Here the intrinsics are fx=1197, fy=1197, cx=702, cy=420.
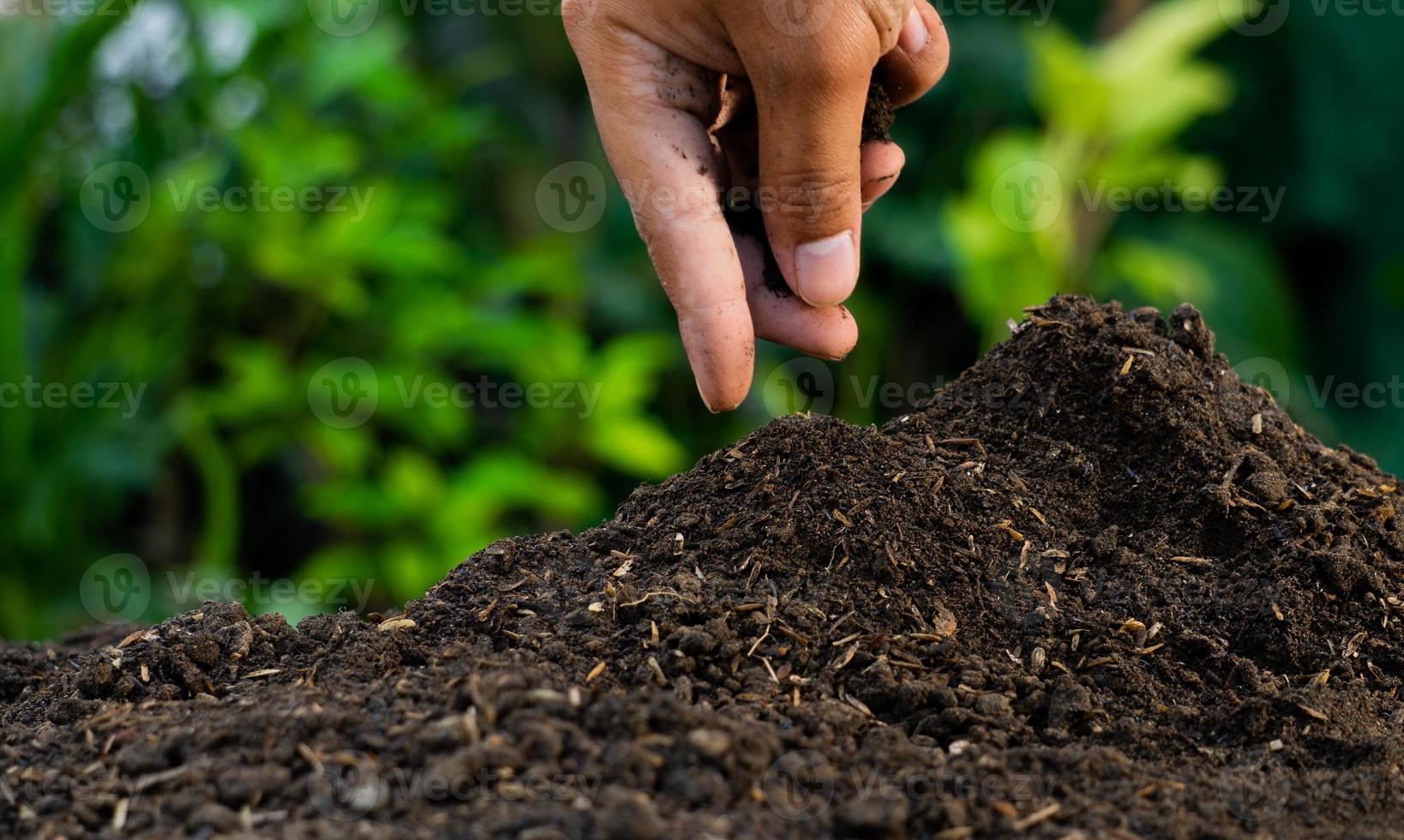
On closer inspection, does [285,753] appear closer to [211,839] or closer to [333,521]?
[211,839]

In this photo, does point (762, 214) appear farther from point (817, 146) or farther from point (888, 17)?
point (888, 17)

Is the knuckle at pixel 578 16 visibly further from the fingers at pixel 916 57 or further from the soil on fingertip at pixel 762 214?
the fingers at pixel 916 57

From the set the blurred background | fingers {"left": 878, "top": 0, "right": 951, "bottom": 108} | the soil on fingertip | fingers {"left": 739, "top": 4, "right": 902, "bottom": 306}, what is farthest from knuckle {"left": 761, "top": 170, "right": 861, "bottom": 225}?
the blurred background

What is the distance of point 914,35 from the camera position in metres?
1.57

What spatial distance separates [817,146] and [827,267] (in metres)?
0.19

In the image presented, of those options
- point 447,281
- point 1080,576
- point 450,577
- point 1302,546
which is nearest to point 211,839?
point 450,577

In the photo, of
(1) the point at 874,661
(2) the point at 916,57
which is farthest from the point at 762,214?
(1) the point at 874,661

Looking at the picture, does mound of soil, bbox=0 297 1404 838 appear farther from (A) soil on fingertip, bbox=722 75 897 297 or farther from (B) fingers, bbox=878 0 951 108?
(B) fingers, bbox=878 0 951 108

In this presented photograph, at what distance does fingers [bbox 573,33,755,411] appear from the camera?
1.47 meters

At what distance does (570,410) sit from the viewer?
11.3 feet

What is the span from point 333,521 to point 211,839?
8.96 feet

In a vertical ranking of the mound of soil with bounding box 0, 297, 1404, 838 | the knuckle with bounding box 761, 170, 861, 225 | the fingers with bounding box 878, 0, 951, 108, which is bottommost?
the mound of soil with bounding box 0, 297, 1404, 838

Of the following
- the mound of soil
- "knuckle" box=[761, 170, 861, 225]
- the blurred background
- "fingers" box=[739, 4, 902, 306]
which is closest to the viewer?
the mound of soil

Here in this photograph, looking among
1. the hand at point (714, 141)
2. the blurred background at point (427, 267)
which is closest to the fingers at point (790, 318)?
the hand at point (714, 141)
